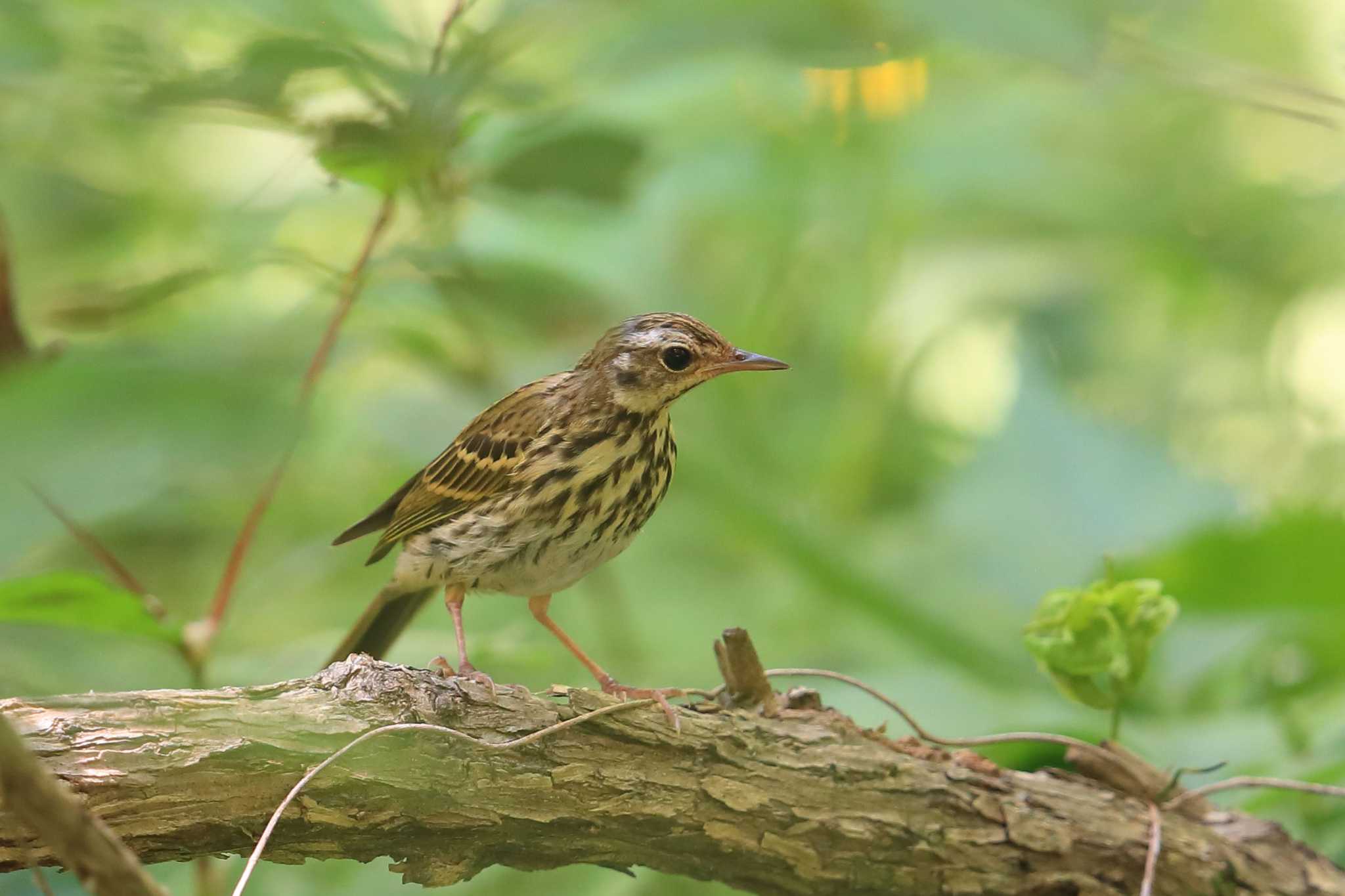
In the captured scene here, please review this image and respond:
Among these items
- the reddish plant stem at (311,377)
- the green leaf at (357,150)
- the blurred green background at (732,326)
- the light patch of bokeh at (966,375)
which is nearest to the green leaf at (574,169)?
the blurred green background at (732,326)

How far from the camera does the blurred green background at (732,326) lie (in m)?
2.04

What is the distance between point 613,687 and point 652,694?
0.66 ft

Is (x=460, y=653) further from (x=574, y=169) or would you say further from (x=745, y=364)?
(x=574, y=169)

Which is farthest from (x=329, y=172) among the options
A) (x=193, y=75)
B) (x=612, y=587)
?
(x=612, y=587)

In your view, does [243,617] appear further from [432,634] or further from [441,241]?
[441,241]

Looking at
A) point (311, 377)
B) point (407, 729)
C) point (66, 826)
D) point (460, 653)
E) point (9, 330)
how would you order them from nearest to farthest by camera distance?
1. point (66, 826)
2. point (407, 729)
3. point (9, 330)
4. point (311, 377)
5. point (460, 653)

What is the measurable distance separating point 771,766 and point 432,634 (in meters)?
1.33

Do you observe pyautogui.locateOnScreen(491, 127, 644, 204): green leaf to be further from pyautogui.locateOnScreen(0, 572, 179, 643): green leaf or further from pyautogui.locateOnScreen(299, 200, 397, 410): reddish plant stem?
pyautogui.locateOnScreen(0, 572, 179, 643): green leaf

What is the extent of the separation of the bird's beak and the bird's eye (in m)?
0.06

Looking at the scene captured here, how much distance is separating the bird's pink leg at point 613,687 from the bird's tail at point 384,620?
287 mm

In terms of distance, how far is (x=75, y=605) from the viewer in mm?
2143

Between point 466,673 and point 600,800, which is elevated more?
point 466,673

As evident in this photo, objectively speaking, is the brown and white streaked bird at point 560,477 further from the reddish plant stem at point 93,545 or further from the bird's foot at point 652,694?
the reddish plant stem at point 93,545

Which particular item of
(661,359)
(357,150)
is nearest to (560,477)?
(661,359)
